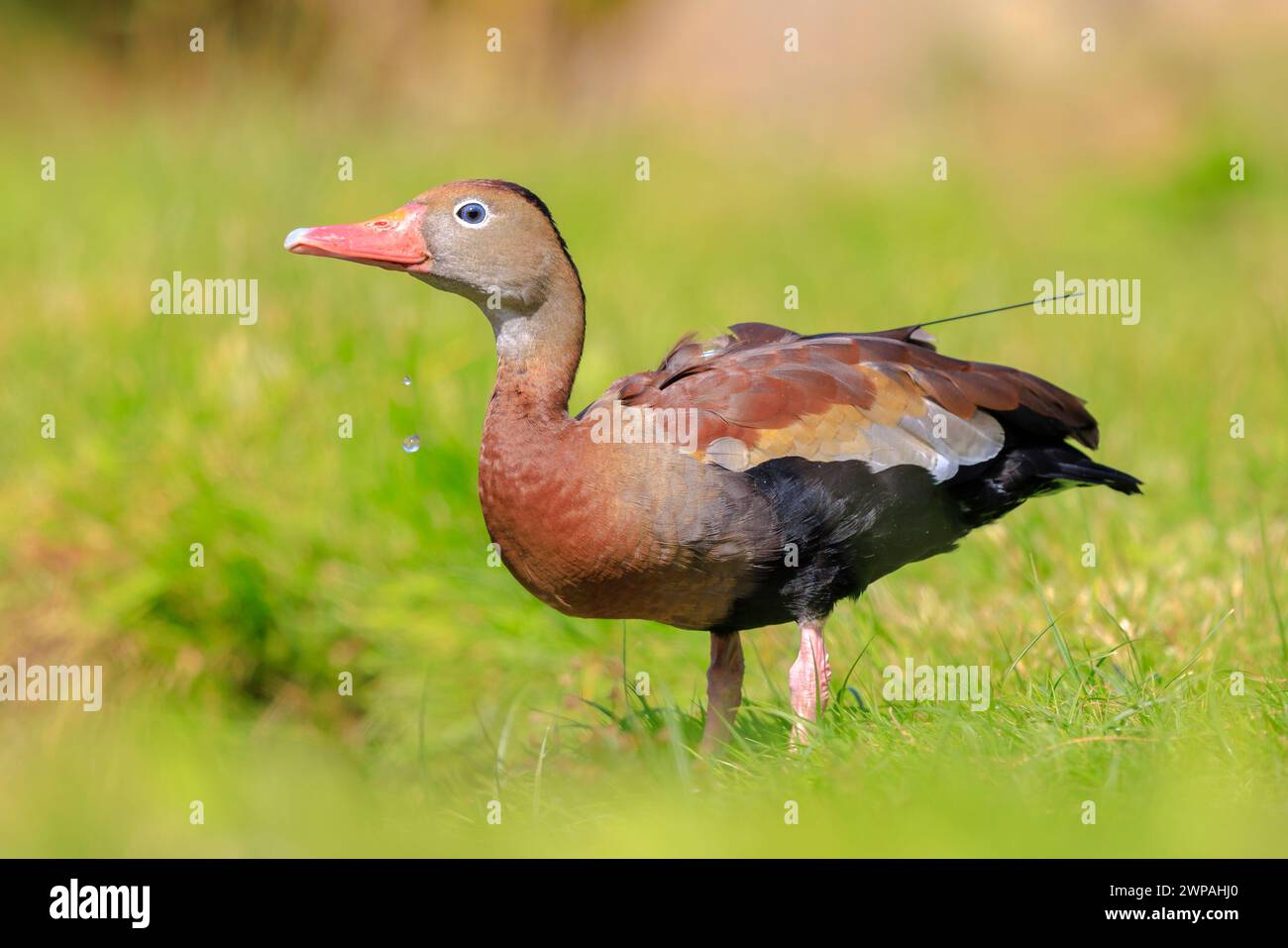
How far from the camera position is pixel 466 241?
383 cm

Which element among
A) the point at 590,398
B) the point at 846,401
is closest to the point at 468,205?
the point at 846,401

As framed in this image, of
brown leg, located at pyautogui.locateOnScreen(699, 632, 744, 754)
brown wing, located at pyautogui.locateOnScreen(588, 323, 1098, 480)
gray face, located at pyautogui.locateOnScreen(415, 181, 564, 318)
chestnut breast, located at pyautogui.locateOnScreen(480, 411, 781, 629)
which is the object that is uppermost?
gray face, located at pyautogui.locateOnScreen(415, 181, 564, 318)

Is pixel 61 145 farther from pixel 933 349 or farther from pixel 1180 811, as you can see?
pixel 1180 811

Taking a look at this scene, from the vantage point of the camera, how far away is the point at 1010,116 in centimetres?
1120

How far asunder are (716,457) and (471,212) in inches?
35.0

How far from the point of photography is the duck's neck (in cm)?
381

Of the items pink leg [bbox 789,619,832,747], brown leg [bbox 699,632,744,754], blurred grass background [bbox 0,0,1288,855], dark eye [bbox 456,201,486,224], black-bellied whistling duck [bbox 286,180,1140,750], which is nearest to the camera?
blurred grass background [bbox 0,0,1288,855]

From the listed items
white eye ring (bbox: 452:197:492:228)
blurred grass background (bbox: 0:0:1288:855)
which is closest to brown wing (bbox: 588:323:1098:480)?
white eye ring (bbox: 452:197:492:228)

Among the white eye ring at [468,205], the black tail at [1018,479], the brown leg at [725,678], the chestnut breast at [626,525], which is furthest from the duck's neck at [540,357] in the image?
the black tail at [1018,479]

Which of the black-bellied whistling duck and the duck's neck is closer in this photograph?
the black-bellied whistling duck

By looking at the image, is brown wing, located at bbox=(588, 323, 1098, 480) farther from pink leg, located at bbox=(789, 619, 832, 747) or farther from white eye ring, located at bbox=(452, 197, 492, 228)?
white eye ring, located at bbox=(452, 197, 492, 228)

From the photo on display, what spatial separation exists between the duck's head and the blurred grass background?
1.15 m

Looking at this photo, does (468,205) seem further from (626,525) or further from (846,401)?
(846,401)

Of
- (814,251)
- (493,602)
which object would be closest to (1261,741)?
(493,602)
